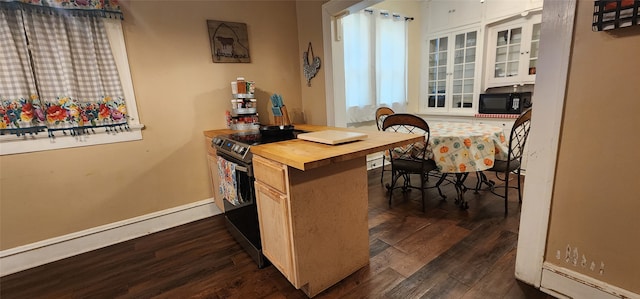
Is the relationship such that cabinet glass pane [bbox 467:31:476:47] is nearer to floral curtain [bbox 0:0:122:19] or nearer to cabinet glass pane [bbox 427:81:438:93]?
cabinet glass pane [bbox 427:81:438:93]

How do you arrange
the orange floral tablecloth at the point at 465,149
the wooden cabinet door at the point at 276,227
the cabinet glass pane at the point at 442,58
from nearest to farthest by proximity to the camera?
the wooden cabinet door at the point at 276,227 → the orange floral tablecloth at the point at 465,149 → the cabinet glass pane at the point at 442,58

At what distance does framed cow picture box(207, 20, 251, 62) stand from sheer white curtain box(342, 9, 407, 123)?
4.22ft

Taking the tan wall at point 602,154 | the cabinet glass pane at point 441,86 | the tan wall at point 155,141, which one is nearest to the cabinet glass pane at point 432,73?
the cabinet glass pane at point 441,86

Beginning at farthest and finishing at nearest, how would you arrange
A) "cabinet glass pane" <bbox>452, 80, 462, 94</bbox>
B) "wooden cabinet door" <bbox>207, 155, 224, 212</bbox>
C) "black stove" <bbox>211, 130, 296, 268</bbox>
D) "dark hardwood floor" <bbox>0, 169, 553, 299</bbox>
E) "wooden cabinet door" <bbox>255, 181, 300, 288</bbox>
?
"cabinet glass pane" <bbox>452, 80, 462, 94</bbox> < "wooden cabinet door" <bbox>207, 155, 224, 212</bbox> < "black stove" <bbox>211, 130, 296, 268</bbox> < "dark hardwood floor" <bbox>0, 169, 553, 299</bbox> < "wooden cabinet door" <bbox>255, 181, 300, 288</bbox>

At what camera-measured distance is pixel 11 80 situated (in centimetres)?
178

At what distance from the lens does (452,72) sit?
13.3 feet

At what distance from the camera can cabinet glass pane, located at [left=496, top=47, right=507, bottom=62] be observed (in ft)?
11.6

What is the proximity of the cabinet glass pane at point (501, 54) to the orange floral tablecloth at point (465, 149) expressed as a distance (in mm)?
1770

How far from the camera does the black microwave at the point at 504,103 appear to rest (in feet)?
10.6

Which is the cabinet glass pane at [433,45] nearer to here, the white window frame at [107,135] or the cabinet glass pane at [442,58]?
the cabinet glass pane at [442,58]

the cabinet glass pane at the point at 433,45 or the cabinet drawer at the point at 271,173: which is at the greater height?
the cabinet glass pane at the point at 433,45

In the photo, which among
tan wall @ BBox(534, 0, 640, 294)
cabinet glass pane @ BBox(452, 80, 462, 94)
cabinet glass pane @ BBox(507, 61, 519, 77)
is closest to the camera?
tan wall @ BBox(534, 0, 640, 294)

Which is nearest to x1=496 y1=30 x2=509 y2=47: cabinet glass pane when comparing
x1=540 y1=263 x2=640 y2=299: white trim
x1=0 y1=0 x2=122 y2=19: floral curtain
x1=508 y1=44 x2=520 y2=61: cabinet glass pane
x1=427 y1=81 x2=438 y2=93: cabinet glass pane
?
x1=508 y1=44 x2=520 y2=61: cabinet glass pane

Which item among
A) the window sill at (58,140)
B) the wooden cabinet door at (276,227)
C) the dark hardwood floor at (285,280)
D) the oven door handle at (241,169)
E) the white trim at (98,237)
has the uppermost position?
the window sill at (58,140)
